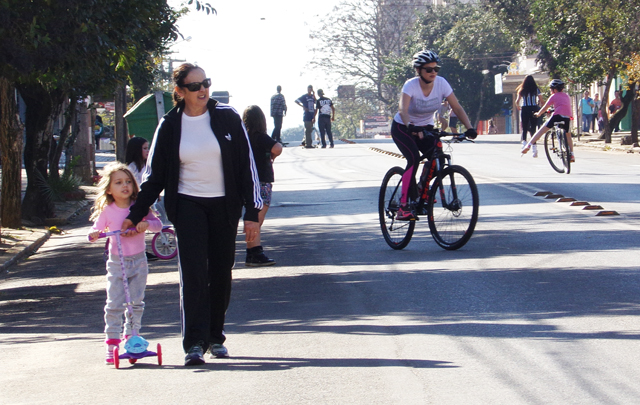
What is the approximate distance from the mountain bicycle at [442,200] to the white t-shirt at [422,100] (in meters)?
0.25

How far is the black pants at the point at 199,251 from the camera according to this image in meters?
→ 5.70

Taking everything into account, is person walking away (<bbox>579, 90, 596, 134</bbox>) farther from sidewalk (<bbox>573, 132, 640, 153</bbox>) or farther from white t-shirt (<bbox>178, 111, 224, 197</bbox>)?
white t-shirt (<bbox>178, 111, 224, 197</bbox>)

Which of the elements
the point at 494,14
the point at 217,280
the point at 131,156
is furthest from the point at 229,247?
the point at 494,14

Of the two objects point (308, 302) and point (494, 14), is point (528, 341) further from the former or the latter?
point (494, 14)

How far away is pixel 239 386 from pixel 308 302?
2.50 m

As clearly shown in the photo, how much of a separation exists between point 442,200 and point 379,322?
3.16 meters

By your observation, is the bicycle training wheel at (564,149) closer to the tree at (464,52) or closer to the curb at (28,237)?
the curb at (28,237)

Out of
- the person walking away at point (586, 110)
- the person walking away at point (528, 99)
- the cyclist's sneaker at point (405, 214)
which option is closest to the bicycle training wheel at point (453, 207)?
the cyclist's sneaker at point (405, 214)

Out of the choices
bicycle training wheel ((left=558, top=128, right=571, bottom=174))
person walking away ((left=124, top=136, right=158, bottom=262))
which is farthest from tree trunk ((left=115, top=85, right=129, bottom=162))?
person walking away ((left=124, top=136, right=158, bottom=262))

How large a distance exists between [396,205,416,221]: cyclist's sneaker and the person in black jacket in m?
4.11

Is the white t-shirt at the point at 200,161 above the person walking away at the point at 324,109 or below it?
below

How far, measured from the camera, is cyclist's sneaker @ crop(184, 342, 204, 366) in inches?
224

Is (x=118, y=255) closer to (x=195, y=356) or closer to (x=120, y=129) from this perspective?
(x=195, y=356)

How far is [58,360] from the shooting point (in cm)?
626
